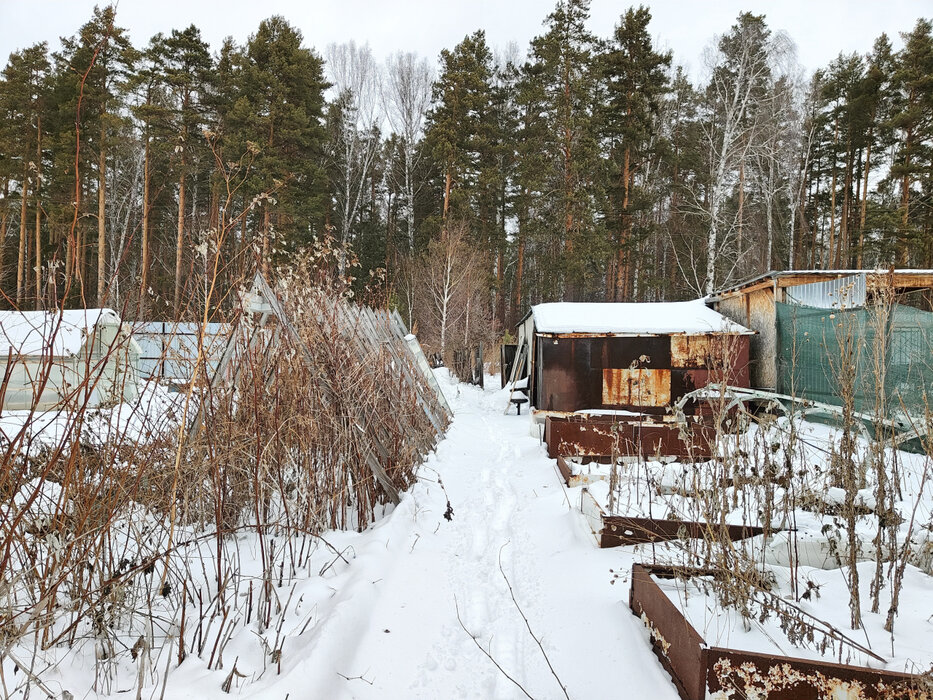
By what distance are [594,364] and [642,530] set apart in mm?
6571

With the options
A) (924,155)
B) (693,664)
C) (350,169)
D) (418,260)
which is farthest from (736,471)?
(350,169)

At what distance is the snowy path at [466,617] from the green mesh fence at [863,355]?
281 cm

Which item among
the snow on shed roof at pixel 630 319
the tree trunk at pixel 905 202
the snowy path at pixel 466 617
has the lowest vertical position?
the snowy path at pixel 466 617

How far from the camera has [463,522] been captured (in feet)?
13.8

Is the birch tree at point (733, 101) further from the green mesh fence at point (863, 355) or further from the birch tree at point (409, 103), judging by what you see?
the birch tree at point (409, 103)

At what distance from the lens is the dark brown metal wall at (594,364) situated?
31.1ft

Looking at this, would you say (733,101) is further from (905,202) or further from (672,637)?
(672,637)

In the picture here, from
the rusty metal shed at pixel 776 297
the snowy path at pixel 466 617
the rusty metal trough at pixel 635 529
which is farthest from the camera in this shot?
the rusty metal shed at pixel 776 297

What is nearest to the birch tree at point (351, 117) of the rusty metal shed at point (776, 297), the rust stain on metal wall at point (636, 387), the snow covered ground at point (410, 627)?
the rust stain on metal wall at point (636, 387)

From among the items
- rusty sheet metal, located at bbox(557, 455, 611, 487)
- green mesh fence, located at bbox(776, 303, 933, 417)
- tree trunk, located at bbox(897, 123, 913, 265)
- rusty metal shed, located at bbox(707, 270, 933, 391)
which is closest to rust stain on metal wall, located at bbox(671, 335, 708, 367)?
rusty metal shed, located at bbox(707, 270, 933, 391)

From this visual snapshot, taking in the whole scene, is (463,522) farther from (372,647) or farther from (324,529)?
(372,647)

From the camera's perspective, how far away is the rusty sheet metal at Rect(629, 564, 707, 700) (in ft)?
6.23

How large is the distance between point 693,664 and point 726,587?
595 millimetres

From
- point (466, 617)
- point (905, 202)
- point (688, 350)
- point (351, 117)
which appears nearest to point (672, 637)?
point (466, 617)
